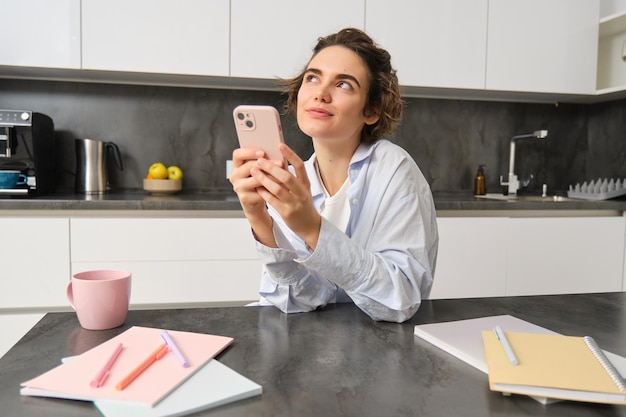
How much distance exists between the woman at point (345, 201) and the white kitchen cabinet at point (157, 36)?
1.03 meters

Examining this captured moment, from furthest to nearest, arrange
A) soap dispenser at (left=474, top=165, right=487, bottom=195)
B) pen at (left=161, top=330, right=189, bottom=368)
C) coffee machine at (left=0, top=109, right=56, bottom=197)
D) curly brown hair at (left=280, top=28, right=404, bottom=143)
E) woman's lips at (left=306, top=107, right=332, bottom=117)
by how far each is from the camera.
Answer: soap dispenser at (left=474, top=165, right=487, bottom=195), coffee machine at (left=0, top=109, right=56, bottom=197), curly brown hair at (left=280, top=28, right=404, bottom=143), woman's lips at (left=306, top=107, right=332, bottom=117), pen at (left=161, top=330, right=189, bottom=368)

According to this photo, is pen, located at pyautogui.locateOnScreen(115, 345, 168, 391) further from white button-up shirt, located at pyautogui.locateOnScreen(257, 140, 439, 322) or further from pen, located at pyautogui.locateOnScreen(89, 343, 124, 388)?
white button-up shirt, located at pyautogui.locateOnScreen(257, 140, 439, 322)

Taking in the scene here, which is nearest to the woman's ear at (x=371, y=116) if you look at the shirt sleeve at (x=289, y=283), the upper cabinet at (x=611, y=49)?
the shirt sleeve at (x=289, y=283)

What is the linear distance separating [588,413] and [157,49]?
2181 millimetres

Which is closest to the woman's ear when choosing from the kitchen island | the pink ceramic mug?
the pink ceramic mug

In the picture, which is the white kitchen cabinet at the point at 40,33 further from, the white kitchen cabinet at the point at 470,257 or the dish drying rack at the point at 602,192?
the dish drying rack at the point at 602,192

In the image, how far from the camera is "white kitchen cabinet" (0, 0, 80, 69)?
7.07ft

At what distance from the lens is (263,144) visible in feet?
2.48

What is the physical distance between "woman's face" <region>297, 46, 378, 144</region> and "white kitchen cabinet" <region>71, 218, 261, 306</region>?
103cm

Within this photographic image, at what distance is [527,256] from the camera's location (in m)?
2.37

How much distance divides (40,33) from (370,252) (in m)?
1.92

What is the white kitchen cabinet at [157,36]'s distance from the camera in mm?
2217

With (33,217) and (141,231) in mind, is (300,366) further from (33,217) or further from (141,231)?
(33,217)

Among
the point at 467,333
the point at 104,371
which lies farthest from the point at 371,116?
the point at 104,371
